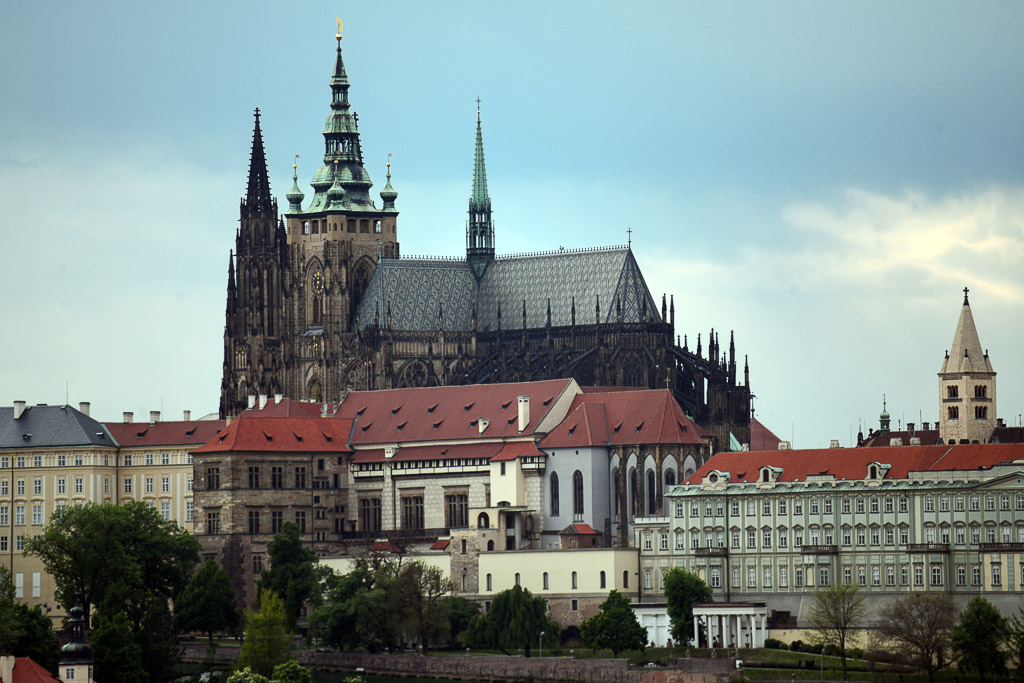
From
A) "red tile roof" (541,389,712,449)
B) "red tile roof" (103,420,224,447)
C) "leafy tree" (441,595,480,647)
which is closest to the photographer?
"leafy tree" (441,595,480,647)

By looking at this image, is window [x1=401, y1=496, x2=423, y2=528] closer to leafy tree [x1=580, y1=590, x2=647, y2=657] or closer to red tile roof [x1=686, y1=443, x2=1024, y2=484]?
red tile roof [x1=686, y1=443, x2=1024, y2=484]

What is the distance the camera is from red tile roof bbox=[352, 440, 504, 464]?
188125 millimetres

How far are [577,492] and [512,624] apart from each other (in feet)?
74.3

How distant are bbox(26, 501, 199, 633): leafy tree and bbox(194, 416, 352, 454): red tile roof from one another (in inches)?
404

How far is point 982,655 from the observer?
472 feet

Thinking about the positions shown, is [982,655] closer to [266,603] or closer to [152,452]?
[266,603]

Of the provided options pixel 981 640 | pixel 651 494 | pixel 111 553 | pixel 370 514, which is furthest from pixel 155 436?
pixel 981 640

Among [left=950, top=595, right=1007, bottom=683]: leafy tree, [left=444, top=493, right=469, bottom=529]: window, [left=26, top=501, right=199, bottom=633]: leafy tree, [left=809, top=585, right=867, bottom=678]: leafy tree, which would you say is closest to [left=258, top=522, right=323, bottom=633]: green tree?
[left=26, top=501, right=199, bottom=633]: leafy tree

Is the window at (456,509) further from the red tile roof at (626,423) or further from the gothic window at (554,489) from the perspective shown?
the red tile roof at (626,423)

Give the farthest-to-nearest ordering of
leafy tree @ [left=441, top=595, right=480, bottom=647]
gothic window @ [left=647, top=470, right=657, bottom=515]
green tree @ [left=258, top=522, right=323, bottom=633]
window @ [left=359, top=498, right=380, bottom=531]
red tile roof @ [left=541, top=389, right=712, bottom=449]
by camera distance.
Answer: window @ [left=359, top=498, right=380, bottom=531], red tile roof @ [left=541, top=389, right=712, bottom=449], gothic window @ [left=647, top=470, right=657, bottom=515], green tree @ [left=258, top=522, right=323, bottom=633], leafy tree @ [left=441, top=595, right=480, bottom=647]

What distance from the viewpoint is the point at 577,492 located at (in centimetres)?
18262

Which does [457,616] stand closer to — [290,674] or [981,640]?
[290,674]

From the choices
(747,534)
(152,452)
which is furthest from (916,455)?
(152,452)

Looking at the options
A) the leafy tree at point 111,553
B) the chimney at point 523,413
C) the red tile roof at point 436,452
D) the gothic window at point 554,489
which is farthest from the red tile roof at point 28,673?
the chimney at point 523,413
